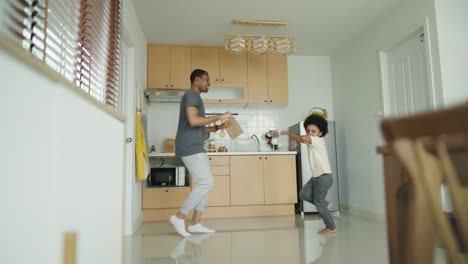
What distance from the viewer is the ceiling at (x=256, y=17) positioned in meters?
3.29

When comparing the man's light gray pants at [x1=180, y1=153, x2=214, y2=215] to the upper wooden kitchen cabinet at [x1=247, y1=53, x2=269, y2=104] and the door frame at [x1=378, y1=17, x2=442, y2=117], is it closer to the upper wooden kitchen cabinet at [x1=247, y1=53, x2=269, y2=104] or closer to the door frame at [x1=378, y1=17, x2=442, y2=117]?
the upper wooden kitchen cabinet at [x1=247, y1=53, x2=269, y2=104]

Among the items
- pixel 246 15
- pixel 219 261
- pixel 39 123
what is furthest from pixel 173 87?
pixel 39 123

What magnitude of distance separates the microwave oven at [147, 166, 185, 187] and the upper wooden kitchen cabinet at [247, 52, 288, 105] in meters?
1.41

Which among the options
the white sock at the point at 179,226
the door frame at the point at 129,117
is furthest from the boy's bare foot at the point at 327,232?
the door frame at the point at 129,117

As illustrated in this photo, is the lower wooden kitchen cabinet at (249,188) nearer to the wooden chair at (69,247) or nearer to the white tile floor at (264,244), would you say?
the white tile floor at (264,244)

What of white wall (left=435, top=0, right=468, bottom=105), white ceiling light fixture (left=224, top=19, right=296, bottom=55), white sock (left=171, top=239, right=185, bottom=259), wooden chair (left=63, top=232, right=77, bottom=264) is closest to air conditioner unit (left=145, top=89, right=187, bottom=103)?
white ceiling light fixture (left=224, top=19, right=296, bottom=55)

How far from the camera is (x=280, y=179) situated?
161 inches

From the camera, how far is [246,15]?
11.6 ft

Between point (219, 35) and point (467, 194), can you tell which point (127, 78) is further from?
point (467, 194)

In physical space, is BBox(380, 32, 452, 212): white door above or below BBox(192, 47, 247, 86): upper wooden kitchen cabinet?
below

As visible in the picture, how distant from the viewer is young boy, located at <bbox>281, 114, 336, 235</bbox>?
2961 millimetres

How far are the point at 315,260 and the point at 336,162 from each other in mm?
2355

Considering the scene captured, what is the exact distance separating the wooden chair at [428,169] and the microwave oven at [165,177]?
11.1 feet

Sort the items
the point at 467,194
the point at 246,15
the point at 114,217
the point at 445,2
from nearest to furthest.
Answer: the point at 467,194 → the point at 114,217 → the point at 445,2 → the point at 246,15
